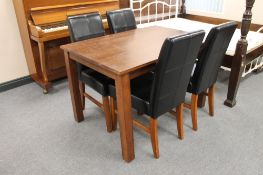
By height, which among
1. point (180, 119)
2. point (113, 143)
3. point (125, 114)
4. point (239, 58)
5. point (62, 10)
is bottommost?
point (113, 143)

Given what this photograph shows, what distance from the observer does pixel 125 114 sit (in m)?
1.63

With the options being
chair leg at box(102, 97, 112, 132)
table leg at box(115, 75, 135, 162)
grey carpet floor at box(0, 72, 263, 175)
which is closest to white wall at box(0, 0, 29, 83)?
grey carpet floor at box(0, 72, 263, 175)

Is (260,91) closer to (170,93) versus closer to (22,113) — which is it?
(170,93)

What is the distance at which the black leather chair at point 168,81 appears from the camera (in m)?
1.42

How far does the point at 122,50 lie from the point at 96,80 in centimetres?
37

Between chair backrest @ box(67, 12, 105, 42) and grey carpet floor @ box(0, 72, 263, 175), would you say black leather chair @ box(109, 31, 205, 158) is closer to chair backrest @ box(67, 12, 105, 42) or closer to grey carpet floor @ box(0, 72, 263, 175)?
grey carpet floor @ box(0, 72, 263, 175)

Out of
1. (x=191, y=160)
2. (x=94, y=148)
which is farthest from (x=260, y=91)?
(x=94, y=148)

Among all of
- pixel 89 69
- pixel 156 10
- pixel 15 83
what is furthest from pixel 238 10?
pixel 15 83

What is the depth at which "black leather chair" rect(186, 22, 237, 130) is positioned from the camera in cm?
174

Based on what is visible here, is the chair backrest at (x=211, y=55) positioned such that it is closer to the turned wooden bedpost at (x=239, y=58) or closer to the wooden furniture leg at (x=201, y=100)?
the wooden furniture leg at (x=201, y=100)

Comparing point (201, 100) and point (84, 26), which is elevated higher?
point (84, 26)

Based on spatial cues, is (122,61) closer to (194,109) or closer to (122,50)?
(122,50)

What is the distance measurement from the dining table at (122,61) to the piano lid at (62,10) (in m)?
0.99


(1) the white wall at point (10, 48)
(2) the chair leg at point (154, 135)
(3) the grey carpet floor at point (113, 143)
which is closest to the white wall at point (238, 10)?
(3) the grey carpet floor at point (113, 143)
